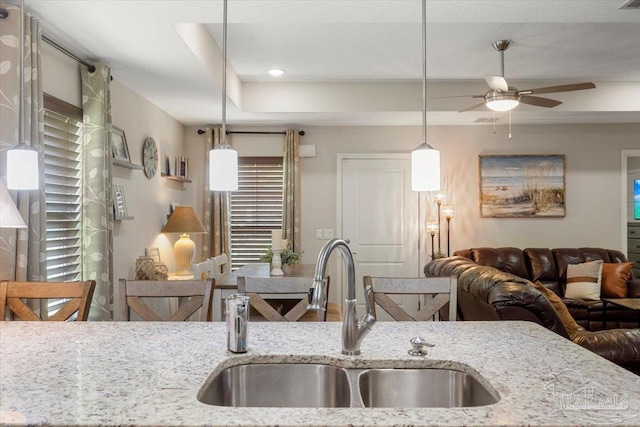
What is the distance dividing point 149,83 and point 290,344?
3.12 metres

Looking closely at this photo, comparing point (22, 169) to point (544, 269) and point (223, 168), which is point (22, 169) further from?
point (544, 269)

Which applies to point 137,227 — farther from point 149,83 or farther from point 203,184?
point 203,184

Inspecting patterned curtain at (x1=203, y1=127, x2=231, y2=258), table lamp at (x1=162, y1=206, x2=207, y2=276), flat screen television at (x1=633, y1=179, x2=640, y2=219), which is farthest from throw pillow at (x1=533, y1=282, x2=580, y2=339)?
flat screen television at (x1=633, y1=179, x2=640, y2=219)

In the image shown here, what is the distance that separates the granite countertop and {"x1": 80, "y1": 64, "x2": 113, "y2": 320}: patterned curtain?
149 centimetres

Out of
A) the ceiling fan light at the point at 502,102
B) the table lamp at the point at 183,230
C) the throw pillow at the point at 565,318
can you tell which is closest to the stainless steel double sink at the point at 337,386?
the throw pillow at the point at 565,318

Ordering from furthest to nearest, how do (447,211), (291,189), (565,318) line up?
(291,189)
(447,211)
(565,318)

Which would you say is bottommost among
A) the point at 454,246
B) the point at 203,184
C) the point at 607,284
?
the point at 607,284

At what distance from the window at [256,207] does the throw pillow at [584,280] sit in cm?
336

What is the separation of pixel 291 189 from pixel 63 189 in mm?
2898

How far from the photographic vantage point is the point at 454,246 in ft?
19.2

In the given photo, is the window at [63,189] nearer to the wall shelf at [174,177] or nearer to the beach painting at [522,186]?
the wall shelf at [174,177]

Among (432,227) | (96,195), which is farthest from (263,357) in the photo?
(432,227)

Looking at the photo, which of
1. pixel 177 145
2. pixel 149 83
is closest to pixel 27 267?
pixel 149 83

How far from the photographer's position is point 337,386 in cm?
137
